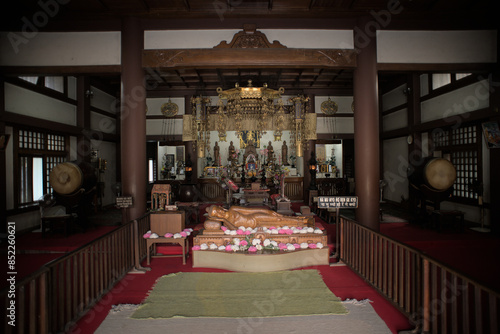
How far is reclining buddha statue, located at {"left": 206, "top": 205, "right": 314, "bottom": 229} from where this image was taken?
459cm

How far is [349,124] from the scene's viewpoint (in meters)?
10.6

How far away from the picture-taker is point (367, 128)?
5.12m

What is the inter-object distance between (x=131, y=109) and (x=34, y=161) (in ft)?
13.4

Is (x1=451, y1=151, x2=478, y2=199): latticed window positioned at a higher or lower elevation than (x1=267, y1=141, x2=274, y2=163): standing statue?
lower

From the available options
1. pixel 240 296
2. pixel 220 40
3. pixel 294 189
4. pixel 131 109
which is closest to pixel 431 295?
pixel 240 296

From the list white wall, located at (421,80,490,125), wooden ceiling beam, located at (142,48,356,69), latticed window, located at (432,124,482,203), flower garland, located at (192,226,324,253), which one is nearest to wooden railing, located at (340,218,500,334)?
flower garland, located at (192,226,324,253)

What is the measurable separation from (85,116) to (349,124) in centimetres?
962

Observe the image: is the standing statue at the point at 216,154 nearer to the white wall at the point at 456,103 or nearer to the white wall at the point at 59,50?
the white wall at the point at 59,50

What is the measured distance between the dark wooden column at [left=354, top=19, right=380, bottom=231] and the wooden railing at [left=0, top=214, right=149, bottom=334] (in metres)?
4.17

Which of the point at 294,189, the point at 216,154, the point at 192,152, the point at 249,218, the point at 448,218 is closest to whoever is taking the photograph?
the point at 249,218

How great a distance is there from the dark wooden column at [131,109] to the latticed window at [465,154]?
303 inches

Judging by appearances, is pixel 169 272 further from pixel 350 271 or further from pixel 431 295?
pixel 431 295

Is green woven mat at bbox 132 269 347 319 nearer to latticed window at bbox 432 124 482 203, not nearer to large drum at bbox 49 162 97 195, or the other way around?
large drum at bbox 49 162 97 195

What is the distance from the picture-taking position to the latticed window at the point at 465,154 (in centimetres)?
661
